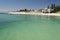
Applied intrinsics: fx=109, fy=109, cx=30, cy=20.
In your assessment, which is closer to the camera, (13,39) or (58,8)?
(13,39)

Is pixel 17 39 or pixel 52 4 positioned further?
pixel 52 4

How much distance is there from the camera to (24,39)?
279 inches

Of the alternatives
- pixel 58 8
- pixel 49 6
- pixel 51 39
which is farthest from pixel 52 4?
pixel 51 39

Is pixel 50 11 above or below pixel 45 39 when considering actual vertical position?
below

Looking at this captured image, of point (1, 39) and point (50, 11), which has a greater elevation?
point (1, 39)

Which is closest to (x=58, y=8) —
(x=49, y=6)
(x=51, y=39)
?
(x=49, y=6)

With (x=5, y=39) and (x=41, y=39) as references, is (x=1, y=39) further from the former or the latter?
(x=41, y=39)

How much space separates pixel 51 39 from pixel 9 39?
275cm

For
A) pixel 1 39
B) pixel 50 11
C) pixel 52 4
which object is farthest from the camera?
pixel 52 4

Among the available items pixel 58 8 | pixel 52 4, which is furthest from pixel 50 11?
pixel 52 4

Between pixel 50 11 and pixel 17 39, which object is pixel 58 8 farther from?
pixel 17 39

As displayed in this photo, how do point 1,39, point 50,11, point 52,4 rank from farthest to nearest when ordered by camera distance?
1. point 52,4
2. point 50,11
3. point 1,39

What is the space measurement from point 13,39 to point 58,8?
2180 inches

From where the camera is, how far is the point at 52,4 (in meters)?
66.4
